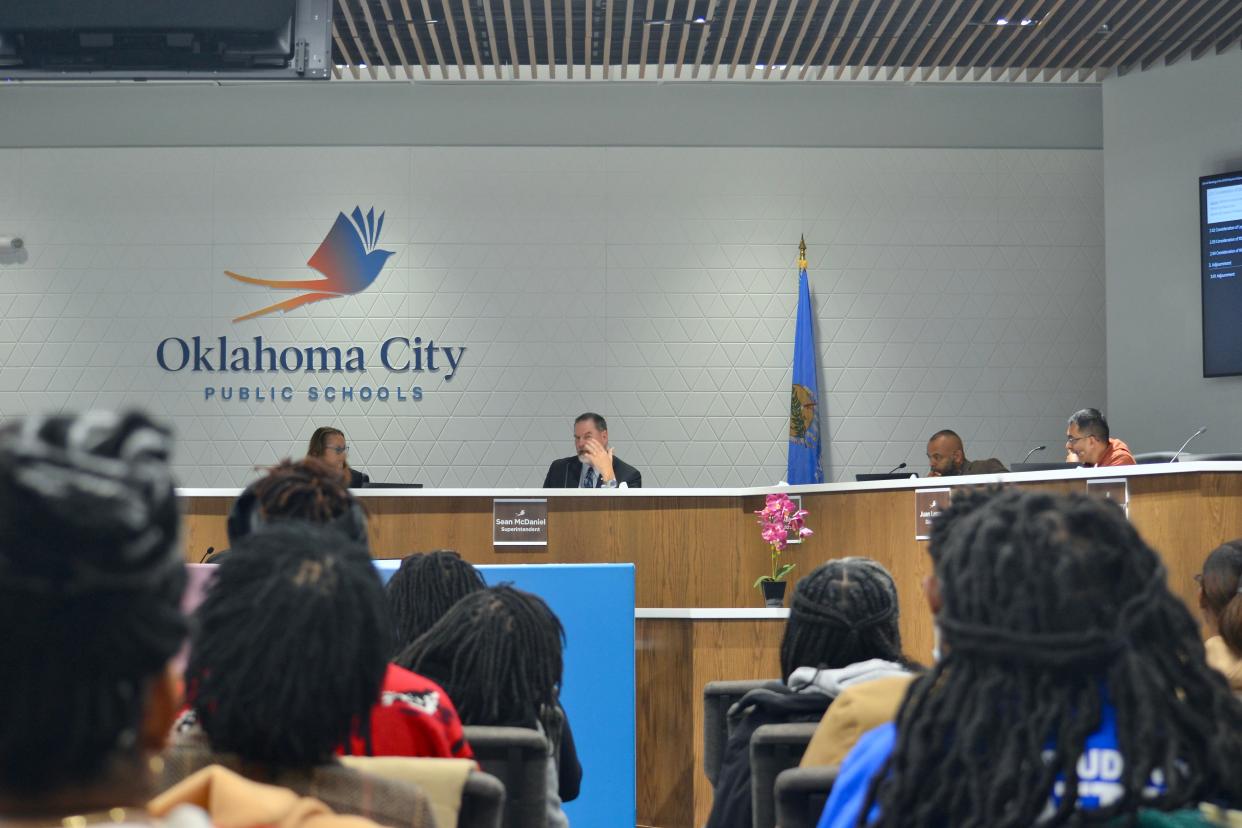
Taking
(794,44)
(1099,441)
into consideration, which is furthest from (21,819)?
(794,44)

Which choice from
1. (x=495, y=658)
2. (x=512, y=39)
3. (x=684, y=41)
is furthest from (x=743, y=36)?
(x=495, y=658)

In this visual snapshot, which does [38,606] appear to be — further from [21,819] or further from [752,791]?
[752,791]

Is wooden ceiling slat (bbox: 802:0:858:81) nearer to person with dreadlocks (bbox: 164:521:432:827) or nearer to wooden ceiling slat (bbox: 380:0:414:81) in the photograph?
wooden ceiling slat (bbox: 380:0:414:81)

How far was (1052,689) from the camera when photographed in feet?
4.04

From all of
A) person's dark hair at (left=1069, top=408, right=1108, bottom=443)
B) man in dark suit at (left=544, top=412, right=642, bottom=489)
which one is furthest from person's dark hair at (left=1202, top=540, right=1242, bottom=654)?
man in dark suit at (left=544, top=412, right=642, bottom=489)

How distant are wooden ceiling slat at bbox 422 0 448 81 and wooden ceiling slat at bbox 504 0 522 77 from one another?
43cm

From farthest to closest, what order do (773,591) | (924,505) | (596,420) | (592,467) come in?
(596,420) < (592,467) < (773,591) < (924,505)

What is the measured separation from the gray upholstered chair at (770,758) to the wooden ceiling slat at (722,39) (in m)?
5.89

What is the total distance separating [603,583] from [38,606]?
4190mm

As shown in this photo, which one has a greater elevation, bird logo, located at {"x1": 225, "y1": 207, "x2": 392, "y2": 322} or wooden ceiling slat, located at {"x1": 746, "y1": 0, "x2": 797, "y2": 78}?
wooden ceiling slat, located at {"x1": 746, "y1": 0, "x2": 797, "y2": 78}

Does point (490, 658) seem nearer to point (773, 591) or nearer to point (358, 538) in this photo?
point (358, 538)

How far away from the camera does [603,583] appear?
498 cm

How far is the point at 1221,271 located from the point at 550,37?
4.27 metres

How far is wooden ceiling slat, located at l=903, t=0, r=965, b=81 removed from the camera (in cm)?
767
